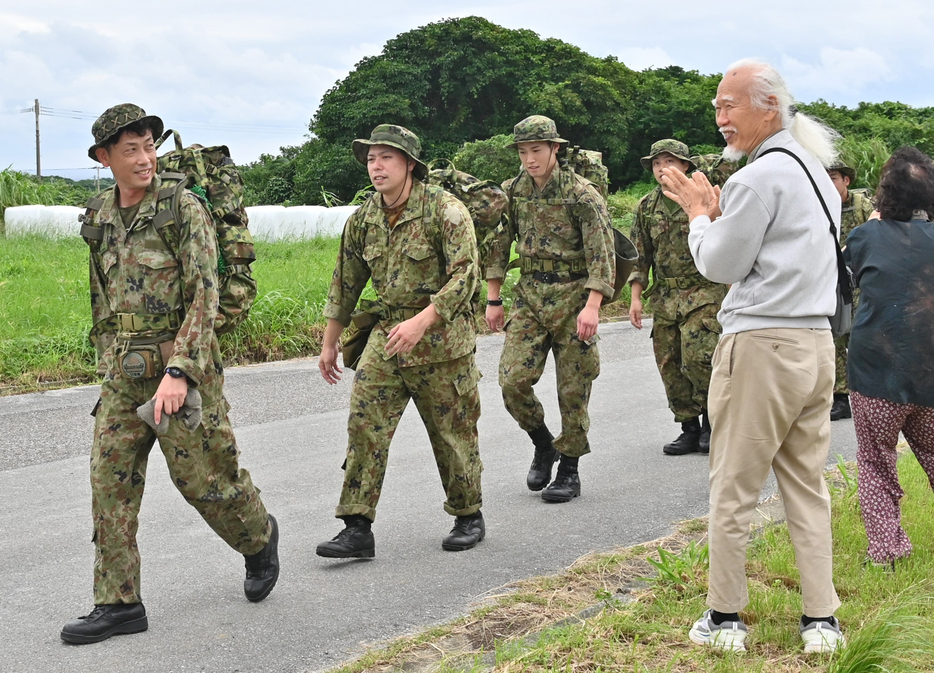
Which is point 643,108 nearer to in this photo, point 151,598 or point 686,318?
point 686,318

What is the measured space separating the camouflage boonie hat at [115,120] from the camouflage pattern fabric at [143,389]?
0.27 m

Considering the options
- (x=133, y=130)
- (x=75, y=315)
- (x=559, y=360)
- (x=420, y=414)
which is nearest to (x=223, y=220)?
(x=133, y=130)

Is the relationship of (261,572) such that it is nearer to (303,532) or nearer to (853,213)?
(303,532)

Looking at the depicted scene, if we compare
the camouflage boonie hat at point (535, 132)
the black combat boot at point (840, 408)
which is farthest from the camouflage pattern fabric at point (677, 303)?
the black combat boot at point (840, 408)

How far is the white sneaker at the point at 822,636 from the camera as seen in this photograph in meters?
3.93

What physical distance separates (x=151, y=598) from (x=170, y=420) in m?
0.98

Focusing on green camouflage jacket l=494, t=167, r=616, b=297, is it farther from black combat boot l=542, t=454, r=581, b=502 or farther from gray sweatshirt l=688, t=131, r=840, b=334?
gray sweatshirt l=688, t=131, r=840, b=334

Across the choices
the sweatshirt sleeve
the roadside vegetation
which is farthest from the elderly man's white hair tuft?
the roadside vegetation

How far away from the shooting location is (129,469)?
14.6 feet

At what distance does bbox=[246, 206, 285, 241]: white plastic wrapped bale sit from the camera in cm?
2033

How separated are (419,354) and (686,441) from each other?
3103 mm

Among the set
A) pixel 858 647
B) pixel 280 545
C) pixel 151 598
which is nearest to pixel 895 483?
pixel 858 647

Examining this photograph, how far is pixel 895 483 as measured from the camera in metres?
5.13

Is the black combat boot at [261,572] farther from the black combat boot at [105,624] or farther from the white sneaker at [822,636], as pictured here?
the white sneaker at [822,636]
